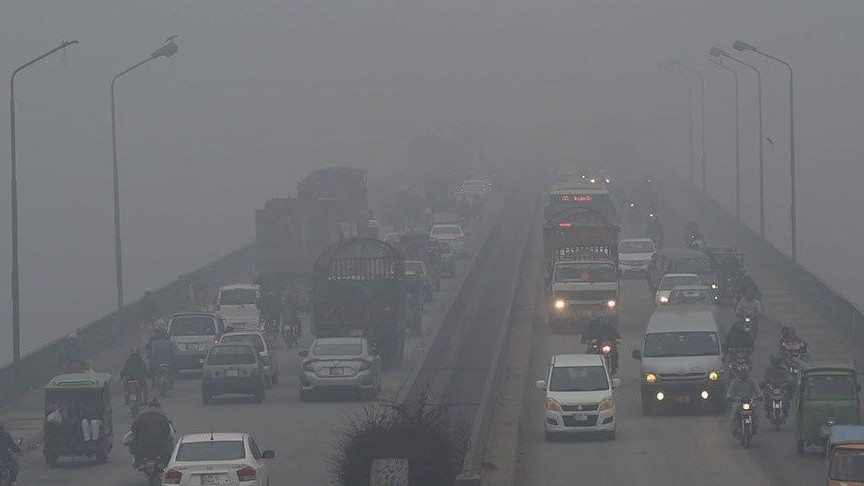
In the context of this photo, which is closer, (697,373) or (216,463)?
(216,463)

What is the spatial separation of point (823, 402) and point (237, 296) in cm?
2614

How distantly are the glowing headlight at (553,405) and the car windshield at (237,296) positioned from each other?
2069cm

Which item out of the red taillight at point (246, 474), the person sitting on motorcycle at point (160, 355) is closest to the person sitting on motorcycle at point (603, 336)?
the person sitting on motorcycle at point (160, 355)

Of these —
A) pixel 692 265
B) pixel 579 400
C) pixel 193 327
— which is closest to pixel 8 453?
pixel 579 400

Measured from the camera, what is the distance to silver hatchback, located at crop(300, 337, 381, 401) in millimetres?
39969

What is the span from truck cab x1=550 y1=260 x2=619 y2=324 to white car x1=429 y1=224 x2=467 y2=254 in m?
25.4

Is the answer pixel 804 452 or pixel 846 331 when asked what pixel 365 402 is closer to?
pixel 804 452

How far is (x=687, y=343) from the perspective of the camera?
37594 millimetres

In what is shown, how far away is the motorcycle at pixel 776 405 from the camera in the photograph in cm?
3475

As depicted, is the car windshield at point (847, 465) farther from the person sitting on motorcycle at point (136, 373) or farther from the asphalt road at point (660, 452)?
the person sitting on motorcycle at point (136, 373)

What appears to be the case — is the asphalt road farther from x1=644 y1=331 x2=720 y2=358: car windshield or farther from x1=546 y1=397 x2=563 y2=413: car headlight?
x1=644 y1=331 x2=720 y2=358: car windshield

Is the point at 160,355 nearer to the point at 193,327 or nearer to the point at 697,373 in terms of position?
the point at 193,327

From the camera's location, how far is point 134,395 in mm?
38469

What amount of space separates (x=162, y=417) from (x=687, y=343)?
13.1m
